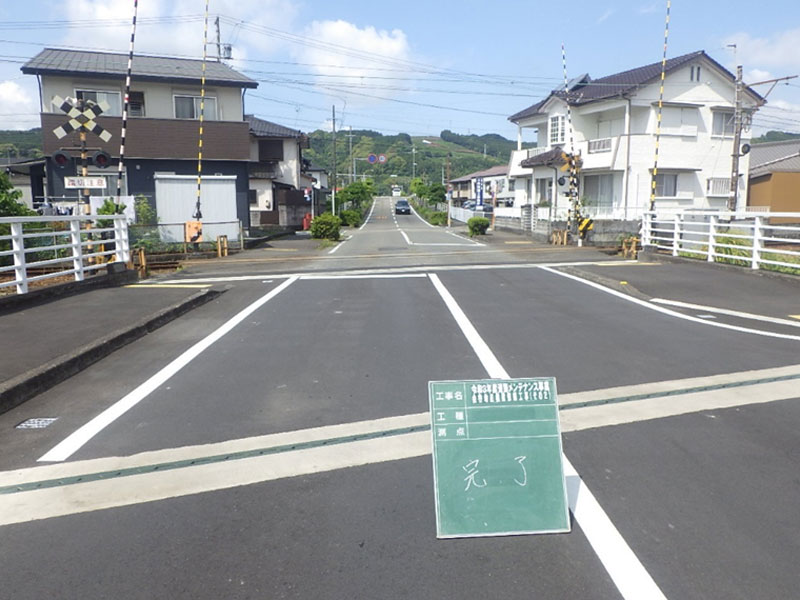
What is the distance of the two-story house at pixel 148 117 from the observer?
27.3 metres

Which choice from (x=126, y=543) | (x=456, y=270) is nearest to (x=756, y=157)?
(x=456, y=270)

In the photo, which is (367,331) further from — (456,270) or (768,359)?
(456,270)

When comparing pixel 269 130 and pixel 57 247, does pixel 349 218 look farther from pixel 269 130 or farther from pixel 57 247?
pixel 57 247

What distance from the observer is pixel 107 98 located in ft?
92.0

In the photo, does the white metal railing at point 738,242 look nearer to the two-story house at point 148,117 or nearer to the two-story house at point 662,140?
the two-story house at point 662,140

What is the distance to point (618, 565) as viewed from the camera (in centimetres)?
307

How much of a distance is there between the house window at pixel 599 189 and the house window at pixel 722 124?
5803mm

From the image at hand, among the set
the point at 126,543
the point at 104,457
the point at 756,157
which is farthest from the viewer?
the point at 756,157

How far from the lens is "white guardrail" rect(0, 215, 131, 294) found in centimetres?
1035

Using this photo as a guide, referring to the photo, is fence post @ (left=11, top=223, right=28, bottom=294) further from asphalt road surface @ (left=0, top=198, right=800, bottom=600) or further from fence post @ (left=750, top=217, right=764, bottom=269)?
fence post @ (left=750, top=217, right=764, bottom=269)

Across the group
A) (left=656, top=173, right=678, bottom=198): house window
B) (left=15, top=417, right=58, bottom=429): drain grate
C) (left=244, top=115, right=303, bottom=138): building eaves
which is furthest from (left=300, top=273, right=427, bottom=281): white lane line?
(left=244, top=115, right=303, bottom=138): building eaves

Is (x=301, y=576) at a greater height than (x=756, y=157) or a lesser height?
lesser

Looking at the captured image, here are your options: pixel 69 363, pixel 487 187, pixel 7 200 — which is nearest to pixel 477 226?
pixel 7 200

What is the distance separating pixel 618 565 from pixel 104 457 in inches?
129
